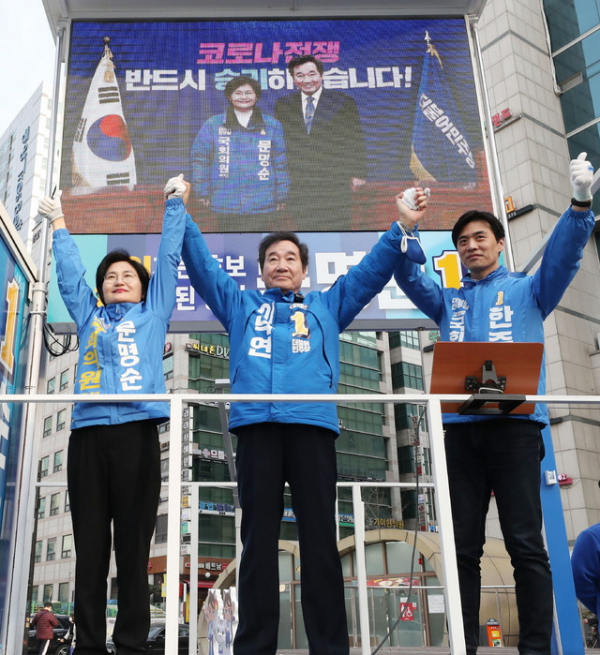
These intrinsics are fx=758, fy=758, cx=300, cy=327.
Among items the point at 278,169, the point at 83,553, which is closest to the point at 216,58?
the point at 278,169

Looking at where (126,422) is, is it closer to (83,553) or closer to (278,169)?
(83,553)

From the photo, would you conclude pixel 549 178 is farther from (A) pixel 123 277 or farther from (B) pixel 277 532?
(B) pixel 277 532

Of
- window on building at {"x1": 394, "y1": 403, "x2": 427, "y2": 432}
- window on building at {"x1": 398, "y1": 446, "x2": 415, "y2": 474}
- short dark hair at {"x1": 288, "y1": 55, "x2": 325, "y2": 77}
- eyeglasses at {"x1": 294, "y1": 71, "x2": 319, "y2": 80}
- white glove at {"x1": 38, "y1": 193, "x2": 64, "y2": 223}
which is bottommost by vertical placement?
white glove at {"x1": 38, "y1": 193, "x2": 64, "y2": 223}

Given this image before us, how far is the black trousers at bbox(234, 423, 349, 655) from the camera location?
2621 mm

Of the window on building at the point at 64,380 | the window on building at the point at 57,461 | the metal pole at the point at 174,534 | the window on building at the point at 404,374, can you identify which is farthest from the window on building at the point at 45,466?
the metal pole at the point at 174,534

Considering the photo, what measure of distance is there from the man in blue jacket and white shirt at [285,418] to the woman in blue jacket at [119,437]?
27cm

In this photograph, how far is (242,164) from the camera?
5.39 m

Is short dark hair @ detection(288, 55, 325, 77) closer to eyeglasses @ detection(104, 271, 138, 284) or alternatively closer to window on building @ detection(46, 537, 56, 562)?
eyeglasses @ detection(104, 271, 138, 284)

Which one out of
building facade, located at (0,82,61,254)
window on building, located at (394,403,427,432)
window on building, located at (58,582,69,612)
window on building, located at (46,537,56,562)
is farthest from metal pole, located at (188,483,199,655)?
window on building, located at (46,537,56,562)

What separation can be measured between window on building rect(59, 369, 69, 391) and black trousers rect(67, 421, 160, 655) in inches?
2101

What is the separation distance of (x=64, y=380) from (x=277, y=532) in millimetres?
54864

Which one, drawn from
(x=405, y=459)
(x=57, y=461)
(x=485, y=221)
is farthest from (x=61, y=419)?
(x=485, y=221)

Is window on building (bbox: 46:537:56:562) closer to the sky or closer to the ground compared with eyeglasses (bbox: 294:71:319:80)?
closer to the sky

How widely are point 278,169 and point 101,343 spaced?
2.71 meters
